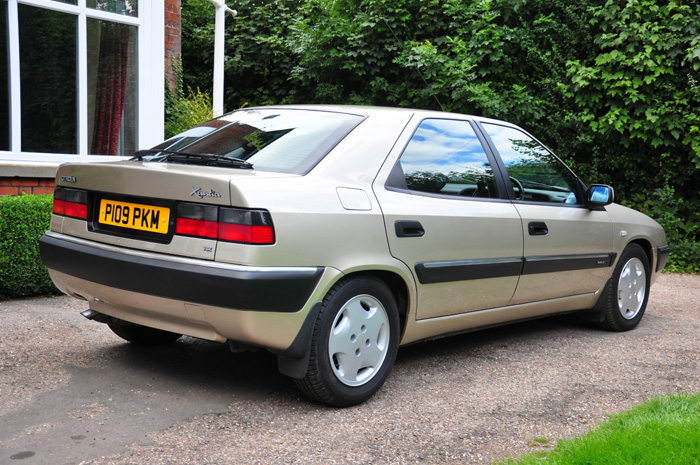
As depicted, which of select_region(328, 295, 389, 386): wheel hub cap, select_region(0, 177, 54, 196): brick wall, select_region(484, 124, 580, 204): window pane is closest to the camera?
select_region(328, 295, 389, 386): wheel hub cap

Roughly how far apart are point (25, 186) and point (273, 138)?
4.29 meters

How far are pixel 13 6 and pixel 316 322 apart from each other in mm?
5743

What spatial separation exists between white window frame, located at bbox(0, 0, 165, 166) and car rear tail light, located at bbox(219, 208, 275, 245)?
4.78 meters

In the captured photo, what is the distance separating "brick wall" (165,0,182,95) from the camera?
961 cm

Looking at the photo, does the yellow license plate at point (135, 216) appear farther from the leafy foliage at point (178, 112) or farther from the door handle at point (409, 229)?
the leafy foliage at point (178, 112)

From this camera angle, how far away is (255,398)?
146 inches

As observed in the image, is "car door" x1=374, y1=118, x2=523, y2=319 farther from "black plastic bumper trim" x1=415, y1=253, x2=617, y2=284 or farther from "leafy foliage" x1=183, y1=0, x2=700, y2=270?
"leafy foliage" x1=183, y1=0, x2=700, y2=270

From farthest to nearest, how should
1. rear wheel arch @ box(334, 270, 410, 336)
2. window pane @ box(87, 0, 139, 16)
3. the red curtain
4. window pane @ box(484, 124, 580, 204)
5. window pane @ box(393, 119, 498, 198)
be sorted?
1. the red curtain
2. window pane @ box(87, 0, 139, 16)
3. window pane @ box(484, 124, 580, 204)
4. window pane @ box(393, 119, 498, 198)
5. rear wheel arch @ box(334, 270, 410, 336)

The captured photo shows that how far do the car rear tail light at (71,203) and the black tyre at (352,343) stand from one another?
1398 mm

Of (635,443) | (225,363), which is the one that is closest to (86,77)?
(225,363)

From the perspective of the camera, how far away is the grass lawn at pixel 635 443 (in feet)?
9.54

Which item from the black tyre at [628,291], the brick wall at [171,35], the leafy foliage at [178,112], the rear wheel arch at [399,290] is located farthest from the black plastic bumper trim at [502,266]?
the brick wall at [171,35]

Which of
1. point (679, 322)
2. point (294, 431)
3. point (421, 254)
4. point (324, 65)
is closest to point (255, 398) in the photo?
point (294, 431)

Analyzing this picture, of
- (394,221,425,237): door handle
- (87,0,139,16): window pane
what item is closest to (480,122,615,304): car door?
(394,221,425,237): door handle
